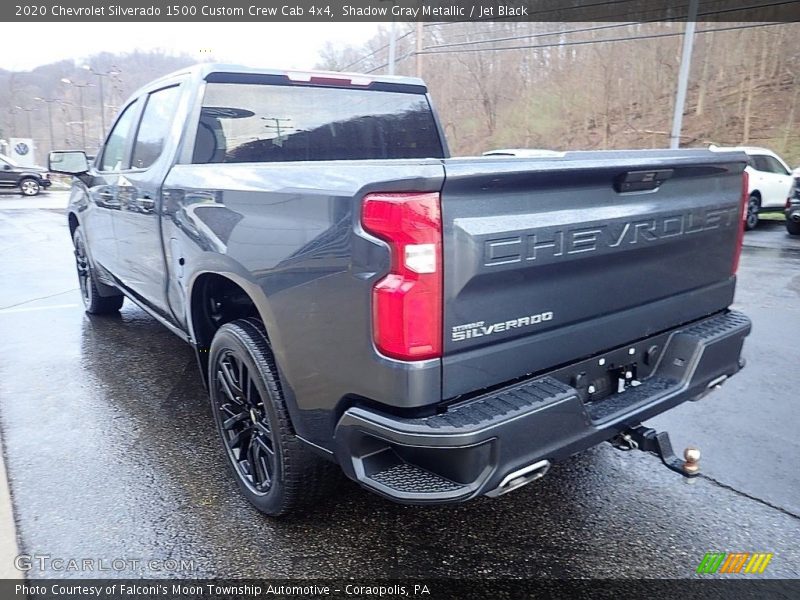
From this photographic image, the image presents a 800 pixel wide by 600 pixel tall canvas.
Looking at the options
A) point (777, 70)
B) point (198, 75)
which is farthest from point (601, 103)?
point (198, 75)

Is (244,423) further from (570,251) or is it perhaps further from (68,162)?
(68,162)

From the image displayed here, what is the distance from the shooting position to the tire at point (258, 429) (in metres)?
2.49

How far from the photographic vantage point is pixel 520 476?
2.07 m

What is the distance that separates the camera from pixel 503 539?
106 inches

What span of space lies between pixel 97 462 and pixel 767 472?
3.53 meters

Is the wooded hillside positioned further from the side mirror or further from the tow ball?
the tow ball

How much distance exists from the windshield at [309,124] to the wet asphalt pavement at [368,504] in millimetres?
→ 1715

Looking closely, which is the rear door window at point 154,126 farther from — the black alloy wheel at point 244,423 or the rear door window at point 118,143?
the black alloy wheel at point 244,423

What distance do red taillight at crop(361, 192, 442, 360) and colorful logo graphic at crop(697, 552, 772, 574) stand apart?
5.15 ft

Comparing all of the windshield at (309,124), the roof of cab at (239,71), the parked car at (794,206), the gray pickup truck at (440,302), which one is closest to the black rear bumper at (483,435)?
the gray pickup truck at (440,302)

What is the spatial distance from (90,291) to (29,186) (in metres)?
23.8

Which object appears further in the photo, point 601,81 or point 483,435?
point 601,81

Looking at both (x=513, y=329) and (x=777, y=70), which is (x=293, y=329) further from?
(x=777, y=70)
